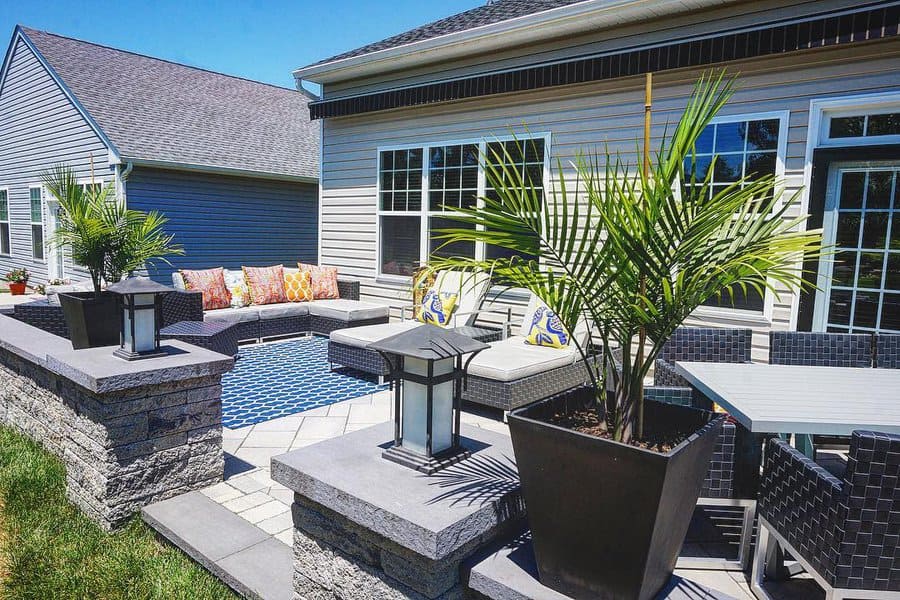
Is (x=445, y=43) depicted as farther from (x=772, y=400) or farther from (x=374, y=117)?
(x=772, y=400)

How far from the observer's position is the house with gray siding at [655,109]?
4336 millimetres

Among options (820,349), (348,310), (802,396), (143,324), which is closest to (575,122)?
(820,349)

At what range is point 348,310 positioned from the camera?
7.02 meters

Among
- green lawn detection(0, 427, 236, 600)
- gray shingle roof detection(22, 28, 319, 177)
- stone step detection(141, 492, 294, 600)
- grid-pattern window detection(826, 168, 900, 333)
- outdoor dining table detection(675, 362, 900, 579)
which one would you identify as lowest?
green lawn detection(0, 427, 236, 600)

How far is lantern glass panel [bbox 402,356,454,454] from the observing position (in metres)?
1.76

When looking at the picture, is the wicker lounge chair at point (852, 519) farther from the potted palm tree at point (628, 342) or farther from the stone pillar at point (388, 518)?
the stone pillar at point (388, 518)

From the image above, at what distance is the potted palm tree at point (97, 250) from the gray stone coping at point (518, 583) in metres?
3.09

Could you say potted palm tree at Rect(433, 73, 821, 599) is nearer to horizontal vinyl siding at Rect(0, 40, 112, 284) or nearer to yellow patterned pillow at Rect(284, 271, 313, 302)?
yellow patterned pillow at Rect(284, 271, 313, 302)

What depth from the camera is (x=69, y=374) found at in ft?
9.07

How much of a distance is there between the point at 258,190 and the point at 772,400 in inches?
404

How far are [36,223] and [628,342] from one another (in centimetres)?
1324

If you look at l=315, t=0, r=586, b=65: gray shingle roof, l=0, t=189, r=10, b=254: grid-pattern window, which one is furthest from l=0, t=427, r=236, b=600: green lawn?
l=0, t=189, r=10, b=254: grid-pattern window

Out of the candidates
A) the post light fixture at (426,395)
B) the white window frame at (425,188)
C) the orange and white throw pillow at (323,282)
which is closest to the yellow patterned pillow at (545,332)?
the white window frame at (425,188)

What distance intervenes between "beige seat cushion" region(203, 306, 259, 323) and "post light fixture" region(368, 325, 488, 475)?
523cm
